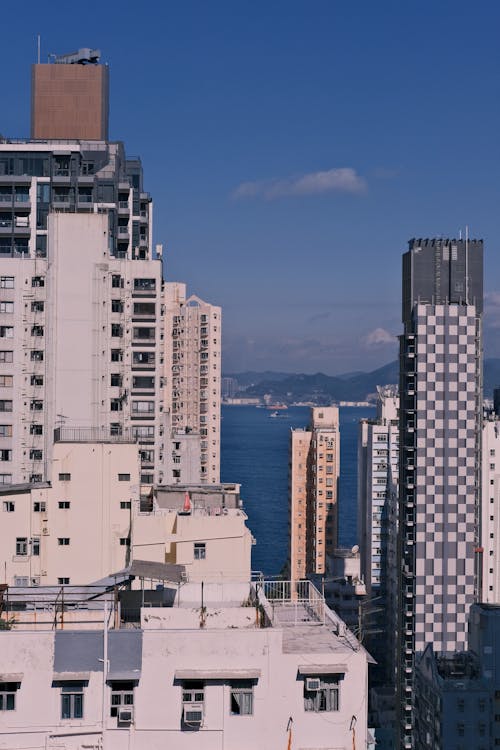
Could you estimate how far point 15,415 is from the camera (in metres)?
45.4

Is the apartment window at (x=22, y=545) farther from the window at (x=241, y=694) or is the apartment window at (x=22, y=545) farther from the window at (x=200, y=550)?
the window at (x=241, y=694)

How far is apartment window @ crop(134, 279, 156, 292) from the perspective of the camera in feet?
173

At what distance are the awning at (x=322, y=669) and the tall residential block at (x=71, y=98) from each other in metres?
53.4

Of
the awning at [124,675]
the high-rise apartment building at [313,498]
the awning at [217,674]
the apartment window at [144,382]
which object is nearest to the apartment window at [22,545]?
the apartment window at [144,382]

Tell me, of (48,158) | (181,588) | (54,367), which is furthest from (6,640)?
(48,158)

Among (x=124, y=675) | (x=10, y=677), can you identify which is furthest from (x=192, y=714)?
(x=10, y=677)

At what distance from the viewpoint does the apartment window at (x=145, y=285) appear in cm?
5275

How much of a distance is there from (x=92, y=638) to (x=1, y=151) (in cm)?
5027

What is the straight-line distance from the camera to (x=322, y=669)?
1672 centimetres

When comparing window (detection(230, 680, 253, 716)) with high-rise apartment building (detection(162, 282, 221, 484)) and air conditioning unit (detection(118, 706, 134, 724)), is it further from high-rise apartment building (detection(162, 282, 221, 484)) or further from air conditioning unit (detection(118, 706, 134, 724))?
high-rise apartment building (detection(162, 282, 221, 484))

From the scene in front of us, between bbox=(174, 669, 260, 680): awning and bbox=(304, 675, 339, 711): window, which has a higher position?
bbox=(174, 669, 260, 680): awning

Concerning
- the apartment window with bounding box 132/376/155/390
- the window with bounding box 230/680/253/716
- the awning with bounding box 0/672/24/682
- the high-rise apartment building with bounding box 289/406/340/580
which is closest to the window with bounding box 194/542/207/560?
the window with bounding box 230/680/253/716

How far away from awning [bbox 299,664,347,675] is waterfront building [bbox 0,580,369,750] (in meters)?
0.01

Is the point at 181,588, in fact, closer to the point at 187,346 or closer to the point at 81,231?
the point at 81,231
